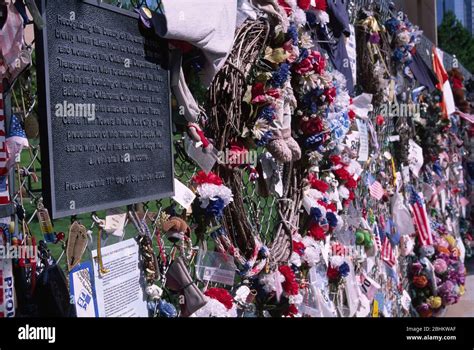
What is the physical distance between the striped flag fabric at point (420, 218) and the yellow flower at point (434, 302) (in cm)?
54

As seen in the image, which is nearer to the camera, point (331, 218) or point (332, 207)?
point (331, 218)

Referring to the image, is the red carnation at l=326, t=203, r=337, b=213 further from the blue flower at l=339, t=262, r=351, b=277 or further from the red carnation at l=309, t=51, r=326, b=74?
the red carnation at l=309, t=51, r=326, b=74

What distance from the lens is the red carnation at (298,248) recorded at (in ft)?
12.6

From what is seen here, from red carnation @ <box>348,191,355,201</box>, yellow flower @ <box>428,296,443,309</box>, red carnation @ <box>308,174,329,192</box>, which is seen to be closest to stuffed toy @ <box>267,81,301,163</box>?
red carnation @ <box>308,174,329,192</box>

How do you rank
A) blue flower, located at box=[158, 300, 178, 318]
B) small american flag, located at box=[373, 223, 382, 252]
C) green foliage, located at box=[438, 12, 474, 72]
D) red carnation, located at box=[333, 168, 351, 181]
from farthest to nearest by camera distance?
green foliage, located at box=[438, 12, 474, 72]
small american flag, located at box=[373, 223, 382, 252]
red carnation, located at box=[333, 168, 351, 181]
blue flower, located at box=[158, 300, 178, 318]

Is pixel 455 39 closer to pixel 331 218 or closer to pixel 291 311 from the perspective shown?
pixel 331 218

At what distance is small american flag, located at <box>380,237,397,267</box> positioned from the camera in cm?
581

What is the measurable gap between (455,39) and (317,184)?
3713 cm

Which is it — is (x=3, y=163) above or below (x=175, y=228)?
above

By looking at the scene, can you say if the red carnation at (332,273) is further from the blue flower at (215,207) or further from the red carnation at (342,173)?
the blue flower at (215,207)

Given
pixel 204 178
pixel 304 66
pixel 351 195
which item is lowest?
pixel 351 195

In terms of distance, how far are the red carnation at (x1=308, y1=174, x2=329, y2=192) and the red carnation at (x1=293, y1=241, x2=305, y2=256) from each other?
0.48m

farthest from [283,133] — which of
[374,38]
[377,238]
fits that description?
[374,38]

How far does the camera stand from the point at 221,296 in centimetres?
301
